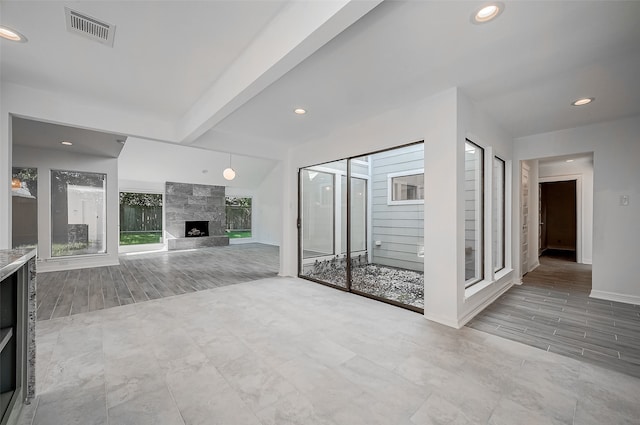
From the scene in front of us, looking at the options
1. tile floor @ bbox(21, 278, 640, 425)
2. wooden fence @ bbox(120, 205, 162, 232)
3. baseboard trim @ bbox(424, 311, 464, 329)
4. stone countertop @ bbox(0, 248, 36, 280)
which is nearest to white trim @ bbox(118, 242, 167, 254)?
wooden fence @ bbox(120, 205, 162, 232)

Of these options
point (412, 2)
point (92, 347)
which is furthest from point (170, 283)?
point (412, 2)

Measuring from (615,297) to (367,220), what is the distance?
3.91m

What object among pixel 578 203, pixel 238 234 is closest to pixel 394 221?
pixel 578 203

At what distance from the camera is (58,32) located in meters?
2.07

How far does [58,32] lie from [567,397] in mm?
4531

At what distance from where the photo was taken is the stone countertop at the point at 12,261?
1185 mm

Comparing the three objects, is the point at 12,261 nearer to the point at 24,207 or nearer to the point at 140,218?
the point at 24,207

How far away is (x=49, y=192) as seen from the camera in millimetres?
5816

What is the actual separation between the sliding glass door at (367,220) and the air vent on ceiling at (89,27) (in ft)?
11.3

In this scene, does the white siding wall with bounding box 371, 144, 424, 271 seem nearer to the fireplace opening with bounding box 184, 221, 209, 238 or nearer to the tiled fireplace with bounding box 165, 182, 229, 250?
the tiled fireplace with bounding box 165, 182, 229, 250

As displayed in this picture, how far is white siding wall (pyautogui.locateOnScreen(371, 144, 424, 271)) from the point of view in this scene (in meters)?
5.12

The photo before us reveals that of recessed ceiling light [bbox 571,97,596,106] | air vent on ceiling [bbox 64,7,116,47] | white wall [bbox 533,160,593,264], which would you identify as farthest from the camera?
white wall [bbox 533,160,593,264]

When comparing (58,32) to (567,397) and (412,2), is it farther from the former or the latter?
(567,397)

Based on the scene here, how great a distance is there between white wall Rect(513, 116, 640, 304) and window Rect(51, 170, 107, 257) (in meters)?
9.61
